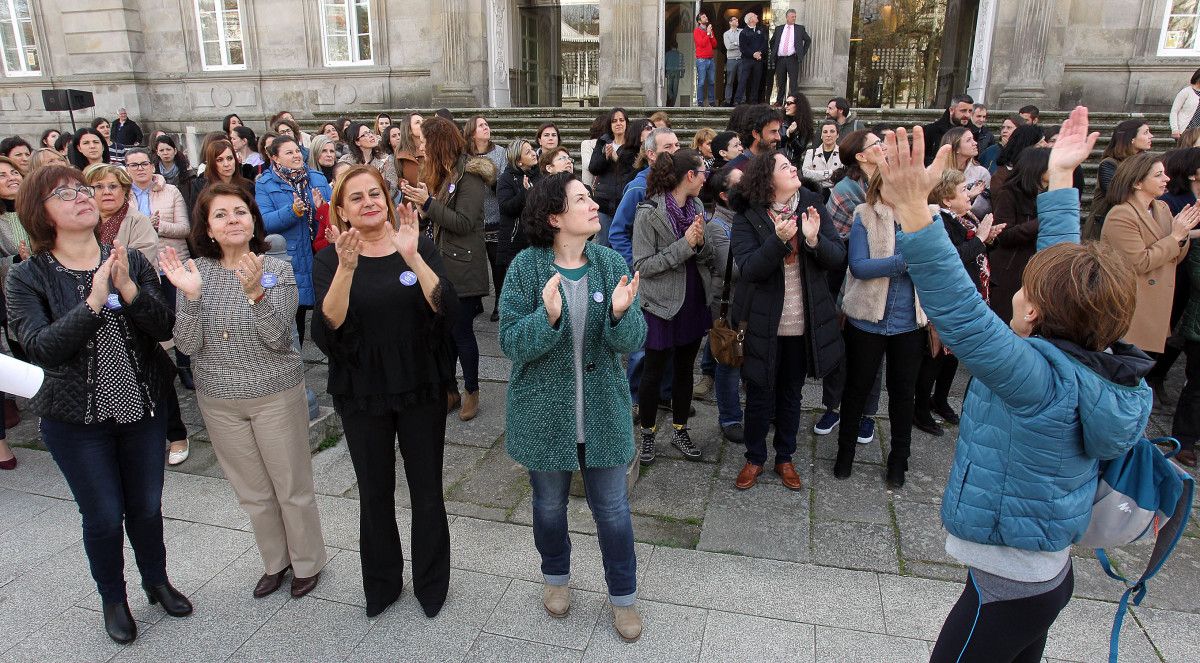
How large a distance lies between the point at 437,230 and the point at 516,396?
262 cm

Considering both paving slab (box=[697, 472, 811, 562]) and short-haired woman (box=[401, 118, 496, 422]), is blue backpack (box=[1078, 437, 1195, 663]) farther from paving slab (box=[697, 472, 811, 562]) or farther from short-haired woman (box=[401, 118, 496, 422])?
short-haired woman (box=[401, 118, 496, 422])

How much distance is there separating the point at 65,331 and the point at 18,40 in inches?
756

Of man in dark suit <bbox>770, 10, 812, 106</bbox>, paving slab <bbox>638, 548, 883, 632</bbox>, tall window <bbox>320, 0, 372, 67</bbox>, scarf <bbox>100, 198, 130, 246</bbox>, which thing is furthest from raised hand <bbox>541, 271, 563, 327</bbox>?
tall window <bbox>320, 0, 372, 67</bbox>

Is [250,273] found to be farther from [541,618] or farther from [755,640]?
[755,640]

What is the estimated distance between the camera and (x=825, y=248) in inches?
154

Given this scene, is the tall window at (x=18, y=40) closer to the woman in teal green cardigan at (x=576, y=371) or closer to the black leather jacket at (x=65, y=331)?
the black leather jacket at (x=65, y=331)

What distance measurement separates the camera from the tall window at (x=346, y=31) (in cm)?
1502

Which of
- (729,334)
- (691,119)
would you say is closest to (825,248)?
(729,334)

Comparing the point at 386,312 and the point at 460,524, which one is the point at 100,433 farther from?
the point at 460,524

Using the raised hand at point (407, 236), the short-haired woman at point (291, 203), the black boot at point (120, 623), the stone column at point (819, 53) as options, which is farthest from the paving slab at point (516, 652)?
the stone column at point (819, 53)

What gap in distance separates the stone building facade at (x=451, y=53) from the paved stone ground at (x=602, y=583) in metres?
10.1

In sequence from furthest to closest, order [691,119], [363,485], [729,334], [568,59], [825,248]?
[568,59], [691,119], [729,334], [825,248], [363,485]

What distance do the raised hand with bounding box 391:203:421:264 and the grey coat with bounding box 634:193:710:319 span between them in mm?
1743

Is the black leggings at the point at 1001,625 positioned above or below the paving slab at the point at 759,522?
above
